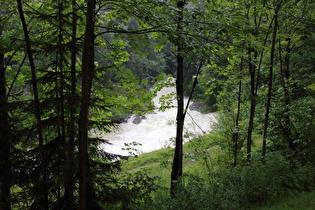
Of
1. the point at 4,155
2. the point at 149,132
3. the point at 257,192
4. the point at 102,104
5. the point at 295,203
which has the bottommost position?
the point at 295,203

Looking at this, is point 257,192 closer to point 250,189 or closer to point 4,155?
point 250,189

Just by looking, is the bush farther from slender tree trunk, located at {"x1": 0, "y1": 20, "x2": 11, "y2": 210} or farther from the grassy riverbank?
slender tree trunk, located at {"x1": 0, "y1": 20, "x2": 11, "y2": 210}

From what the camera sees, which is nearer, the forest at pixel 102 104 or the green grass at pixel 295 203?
the forest at pixel 102 104

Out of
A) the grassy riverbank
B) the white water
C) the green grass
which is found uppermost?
the white water

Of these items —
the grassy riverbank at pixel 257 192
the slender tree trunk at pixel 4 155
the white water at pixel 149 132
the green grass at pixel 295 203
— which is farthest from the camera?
the white water at pixel 149 132

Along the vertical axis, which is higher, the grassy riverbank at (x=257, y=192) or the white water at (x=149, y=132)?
the white water at (x=149, y=132)

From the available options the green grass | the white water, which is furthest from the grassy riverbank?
the white water

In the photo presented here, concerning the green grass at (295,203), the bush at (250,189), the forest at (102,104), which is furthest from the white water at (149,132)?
the green grass at (295,203)

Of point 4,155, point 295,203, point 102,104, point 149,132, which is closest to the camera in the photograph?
point 4,155

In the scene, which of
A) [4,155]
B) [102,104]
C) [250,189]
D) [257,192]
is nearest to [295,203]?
[257,192]

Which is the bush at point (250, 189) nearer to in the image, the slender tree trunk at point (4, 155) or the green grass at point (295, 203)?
the green grass at point (295, 203)

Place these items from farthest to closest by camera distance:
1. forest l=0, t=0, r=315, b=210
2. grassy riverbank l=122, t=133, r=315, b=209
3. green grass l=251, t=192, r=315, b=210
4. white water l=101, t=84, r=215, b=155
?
white water l=101, t=84, r=215, b=155 < grassy riverbank l=122, t=133, r=315, b=209 < green grass l=251, t=192, r=315, b=210 < forest l=0, t=0, r=315, b=210

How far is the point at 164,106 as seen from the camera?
22.3ft

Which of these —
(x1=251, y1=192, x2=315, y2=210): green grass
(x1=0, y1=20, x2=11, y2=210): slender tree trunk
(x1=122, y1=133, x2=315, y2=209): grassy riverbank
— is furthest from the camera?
(x1=122, y1=133, x2=315, y2=209): grassy riverbank
